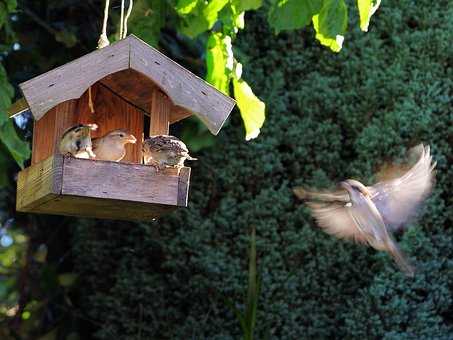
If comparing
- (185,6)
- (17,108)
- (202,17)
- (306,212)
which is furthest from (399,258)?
(17,108)

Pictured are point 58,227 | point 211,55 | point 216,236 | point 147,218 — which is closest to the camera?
point 147,218

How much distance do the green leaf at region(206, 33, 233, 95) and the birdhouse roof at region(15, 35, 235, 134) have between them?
0.50 m

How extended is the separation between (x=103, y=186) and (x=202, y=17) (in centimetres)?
129

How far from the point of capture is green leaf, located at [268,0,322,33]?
3.81 meters

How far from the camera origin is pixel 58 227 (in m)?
6.81

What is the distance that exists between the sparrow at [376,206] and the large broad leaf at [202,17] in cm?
88

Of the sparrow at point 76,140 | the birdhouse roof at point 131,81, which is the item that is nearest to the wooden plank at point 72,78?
the birdhouse roof at point 131,81

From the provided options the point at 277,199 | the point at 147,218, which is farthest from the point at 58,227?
the point at 147,218

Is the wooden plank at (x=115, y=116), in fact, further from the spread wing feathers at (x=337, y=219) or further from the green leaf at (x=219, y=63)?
the spread wing feathers at (x=337, y=219)

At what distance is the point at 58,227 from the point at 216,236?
4.23 ft

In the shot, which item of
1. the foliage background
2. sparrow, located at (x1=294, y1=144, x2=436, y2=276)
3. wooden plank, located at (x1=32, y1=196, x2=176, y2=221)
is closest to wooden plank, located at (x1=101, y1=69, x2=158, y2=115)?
wooden plank, located at (x1=32, y1=196, x2=176, y2=221)

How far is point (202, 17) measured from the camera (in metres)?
4.43

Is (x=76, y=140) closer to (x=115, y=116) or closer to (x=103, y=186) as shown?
(x=103, y=186)

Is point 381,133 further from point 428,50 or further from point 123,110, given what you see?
point 123,110
